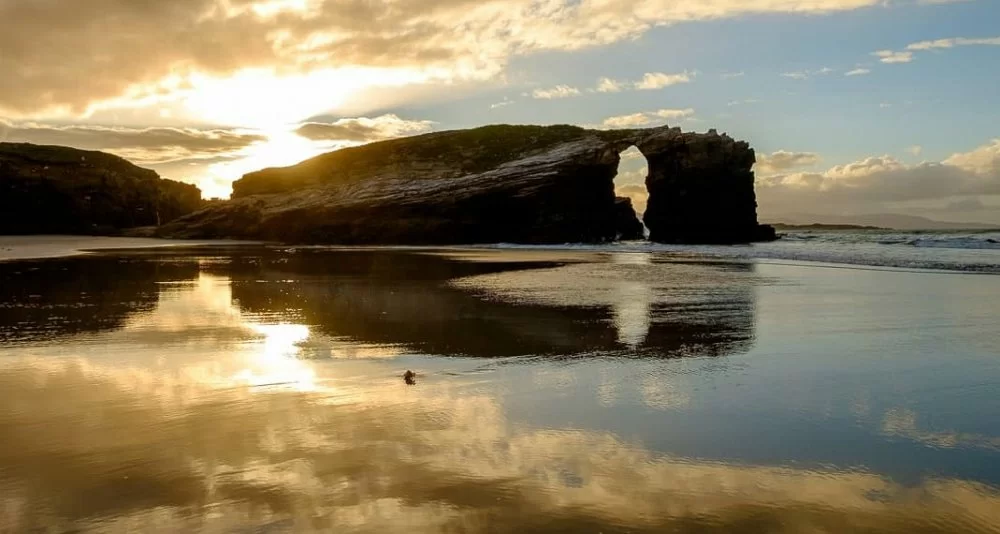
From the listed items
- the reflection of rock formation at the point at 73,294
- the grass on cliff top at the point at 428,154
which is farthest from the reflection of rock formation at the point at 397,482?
the grass on cliff top at the point at 428,154

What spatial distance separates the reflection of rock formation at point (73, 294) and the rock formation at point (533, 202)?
31.3m

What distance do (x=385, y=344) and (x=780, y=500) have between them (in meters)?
5.80

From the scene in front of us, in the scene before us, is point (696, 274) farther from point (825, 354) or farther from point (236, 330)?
point (236, 330)

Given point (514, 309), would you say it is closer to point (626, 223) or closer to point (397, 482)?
point (397, 482)

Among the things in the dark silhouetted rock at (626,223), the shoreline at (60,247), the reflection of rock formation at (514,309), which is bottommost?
the reflection of rock formation at (514,309)

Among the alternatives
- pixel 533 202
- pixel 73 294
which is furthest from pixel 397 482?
pixel 533 202

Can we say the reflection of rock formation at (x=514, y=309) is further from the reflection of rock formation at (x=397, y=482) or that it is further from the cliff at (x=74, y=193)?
the cliff at (x=74, y=193)

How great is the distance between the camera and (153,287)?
15.3 meters

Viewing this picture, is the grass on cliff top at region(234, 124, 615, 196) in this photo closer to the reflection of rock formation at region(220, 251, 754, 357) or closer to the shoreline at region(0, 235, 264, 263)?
the shoreline at region(0, 235, 264, 263)

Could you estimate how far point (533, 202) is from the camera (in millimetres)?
51750

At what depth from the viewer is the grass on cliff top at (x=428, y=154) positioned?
2414 inches

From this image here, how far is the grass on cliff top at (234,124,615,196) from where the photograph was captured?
61.3m

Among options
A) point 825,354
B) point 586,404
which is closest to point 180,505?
point 586,404

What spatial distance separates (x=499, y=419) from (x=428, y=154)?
60894mm
